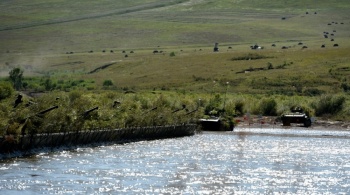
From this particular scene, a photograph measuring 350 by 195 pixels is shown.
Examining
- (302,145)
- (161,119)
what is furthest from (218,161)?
(161,119)

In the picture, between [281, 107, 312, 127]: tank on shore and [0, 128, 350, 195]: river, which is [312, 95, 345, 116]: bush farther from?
[0, 128, 350, 195]: river

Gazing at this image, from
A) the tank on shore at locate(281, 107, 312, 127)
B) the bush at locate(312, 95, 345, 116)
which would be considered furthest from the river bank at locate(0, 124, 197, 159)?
the bush at locate(312, 95, 345, 116)

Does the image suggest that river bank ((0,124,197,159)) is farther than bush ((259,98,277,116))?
No

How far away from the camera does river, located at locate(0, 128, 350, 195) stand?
52.9m

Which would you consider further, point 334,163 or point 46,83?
point 46,83

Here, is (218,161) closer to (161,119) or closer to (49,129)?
(49,129)

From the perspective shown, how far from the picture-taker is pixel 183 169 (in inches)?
2510

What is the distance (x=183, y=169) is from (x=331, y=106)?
86958mm

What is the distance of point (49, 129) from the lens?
74062 mm

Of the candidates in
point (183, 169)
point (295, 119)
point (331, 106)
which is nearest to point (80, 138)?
point (183, 169)

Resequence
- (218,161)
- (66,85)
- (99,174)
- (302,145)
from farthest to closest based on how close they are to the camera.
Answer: (66,85) < (302,145) < (218,161) < (99,174)

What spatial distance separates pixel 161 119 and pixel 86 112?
20208mm

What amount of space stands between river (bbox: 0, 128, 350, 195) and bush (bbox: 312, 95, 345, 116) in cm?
5444

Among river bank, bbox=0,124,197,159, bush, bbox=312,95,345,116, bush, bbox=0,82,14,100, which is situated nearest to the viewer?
river bank, bbox=0,124,197,159
